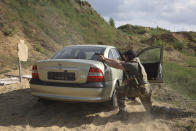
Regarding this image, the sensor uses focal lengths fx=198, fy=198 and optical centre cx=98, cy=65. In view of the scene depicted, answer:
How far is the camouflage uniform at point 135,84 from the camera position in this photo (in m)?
4.29

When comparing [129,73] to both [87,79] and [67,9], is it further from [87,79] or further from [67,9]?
[67,9]

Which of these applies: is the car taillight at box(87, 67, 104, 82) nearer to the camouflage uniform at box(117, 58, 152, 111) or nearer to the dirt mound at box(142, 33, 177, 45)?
the camouflage uniform at box(117, 58, 152, 111)

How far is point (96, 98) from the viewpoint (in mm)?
3990

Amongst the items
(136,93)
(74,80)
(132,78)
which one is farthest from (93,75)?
(136,93)

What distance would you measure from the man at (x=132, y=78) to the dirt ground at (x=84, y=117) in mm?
413

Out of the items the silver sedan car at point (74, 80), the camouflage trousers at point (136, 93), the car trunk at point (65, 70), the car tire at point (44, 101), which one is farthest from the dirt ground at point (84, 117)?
the car trunk at point (65, 70)

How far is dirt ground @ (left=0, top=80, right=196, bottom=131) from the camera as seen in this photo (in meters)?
3.91

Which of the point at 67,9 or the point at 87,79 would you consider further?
the point at 67,9

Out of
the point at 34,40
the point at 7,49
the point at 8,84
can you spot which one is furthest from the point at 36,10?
the point at 8,84

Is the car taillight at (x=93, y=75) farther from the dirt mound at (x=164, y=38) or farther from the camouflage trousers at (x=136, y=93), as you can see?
the dirt mound at (x=164, y=38)

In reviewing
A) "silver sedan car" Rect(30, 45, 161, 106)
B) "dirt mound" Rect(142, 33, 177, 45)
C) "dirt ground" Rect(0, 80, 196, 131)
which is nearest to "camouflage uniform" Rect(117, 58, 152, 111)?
"silver sedan car" Rect(30, 45, 161, 106)

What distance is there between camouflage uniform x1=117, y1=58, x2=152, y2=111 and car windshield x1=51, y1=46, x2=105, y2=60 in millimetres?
861

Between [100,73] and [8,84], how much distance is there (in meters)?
4.70

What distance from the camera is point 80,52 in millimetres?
4867
